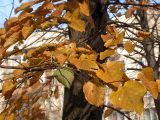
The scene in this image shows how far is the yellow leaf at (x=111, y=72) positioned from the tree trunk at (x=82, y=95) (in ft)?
4.01

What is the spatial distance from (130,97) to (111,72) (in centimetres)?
17

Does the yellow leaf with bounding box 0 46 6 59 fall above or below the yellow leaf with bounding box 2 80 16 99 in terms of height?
above

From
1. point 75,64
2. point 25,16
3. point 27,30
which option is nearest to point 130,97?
point 75,64


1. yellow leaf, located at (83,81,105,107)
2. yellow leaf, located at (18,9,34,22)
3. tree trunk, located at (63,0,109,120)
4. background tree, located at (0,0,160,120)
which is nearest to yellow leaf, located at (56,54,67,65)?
background tree, located at (0,0,160,120)

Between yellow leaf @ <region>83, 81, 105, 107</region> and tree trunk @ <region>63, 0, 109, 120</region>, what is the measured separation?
4.00 ft

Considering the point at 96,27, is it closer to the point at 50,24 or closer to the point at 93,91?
the point at 50,24

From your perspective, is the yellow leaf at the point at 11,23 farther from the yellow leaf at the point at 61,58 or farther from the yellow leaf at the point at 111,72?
the yellow leaf at the point at 111,72

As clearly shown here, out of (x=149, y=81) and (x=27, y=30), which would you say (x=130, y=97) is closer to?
(x=149, y=81)

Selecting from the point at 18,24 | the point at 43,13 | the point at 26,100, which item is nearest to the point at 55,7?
the point at 43,13

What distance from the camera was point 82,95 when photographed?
294 centimetres

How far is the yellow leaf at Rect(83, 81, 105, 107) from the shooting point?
5.00 feet

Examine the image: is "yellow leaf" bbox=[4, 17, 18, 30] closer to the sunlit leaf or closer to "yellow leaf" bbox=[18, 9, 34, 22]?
→ "yellow leaf" bbox=[18, 9, 34, 22]

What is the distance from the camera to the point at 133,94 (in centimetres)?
144

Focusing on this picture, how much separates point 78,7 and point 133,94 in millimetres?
813
